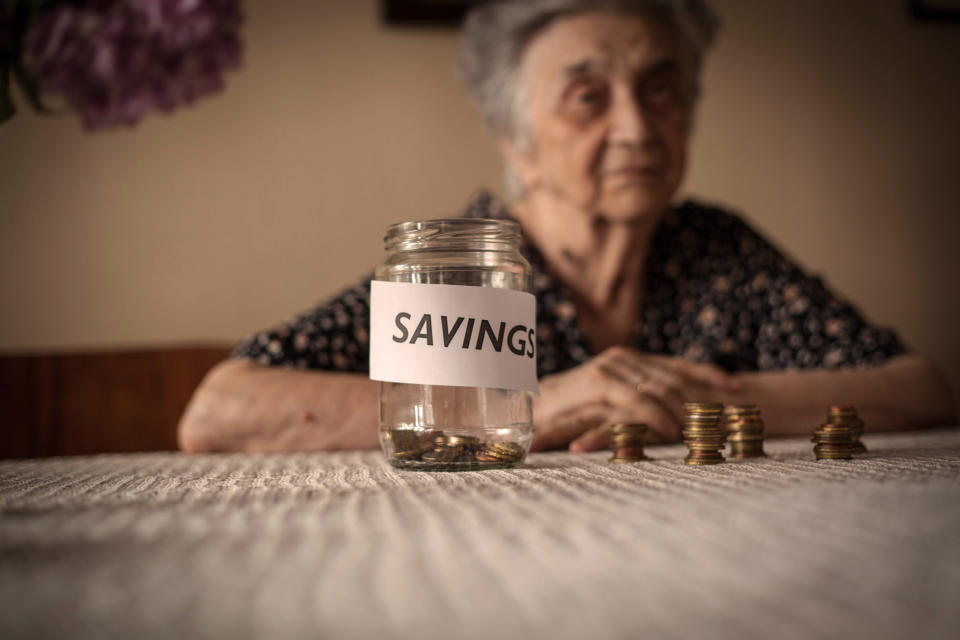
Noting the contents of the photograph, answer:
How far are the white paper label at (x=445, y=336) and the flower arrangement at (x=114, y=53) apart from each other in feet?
1.07

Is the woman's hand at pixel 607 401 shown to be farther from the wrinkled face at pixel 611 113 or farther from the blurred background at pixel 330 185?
the blurred background at pixel 330 185

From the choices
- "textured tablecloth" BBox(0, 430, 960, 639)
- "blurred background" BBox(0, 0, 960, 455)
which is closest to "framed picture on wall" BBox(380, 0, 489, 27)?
"blurred background" BBox(0, 0, 960, 455)

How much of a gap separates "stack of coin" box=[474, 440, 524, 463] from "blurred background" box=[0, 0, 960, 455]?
4.07ft

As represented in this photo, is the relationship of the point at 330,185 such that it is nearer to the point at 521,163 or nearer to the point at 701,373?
the point at 521,163

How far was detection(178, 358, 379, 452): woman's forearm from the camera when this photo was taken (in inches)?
34.5

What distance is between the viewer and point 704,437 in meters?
0.53

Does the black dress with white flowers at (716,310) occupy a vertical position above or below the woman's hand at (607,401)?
above

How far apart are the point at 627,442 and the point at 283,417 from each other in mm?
450

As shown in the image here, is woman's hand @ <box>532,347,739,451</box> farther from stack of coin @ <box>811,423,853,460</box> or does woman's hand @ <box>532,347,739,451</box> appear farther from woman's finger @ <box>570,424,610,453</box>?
stack of coin @ <box>811,423,853,460</box>

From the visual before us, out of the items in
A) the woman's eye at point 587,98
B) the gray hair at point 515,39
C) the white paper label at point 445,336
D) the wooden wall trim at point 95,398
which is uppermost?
the gray hair at point 515,39

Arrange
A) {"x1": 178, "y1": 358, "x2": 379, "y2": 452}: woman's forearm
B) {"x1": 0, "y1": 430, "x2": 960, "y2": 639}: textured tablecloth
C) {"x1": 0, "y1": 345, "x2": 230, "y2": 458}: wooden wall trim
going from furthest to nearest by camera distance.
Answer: {"x1": 0, "y1": 345, "x2": 230, "y2": 458}: wooden wall trim < {"x1": 178, "y1": 358, "x2": 379, "y2": 452}: woman's forearm < {"x1": 0, "y1": 430, "x2": 960, "y2": 639}: textured tablecloth

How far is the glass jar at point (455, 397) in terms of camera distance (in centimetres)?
53

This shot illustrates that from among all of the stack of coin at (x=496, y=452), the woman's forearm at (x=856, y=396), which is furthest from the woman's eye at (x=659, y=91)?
the stack of coin at (x=496, y=452)

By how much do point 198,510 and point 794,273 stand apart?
116 centimetres
